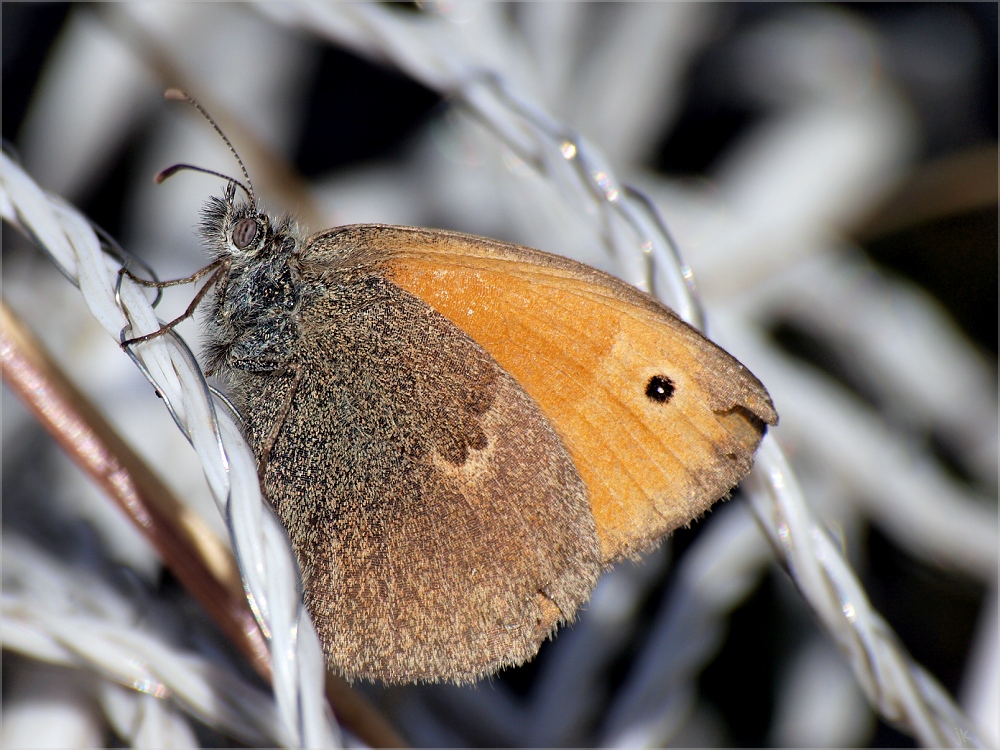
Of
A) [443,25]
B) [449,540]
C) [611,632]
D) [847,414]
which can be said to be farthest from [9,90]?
[847,414]

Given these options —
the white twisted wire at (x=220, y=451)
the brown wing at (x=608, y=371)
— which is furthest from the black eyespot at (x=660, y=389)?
the white twisted wire at (x=220, y=451)

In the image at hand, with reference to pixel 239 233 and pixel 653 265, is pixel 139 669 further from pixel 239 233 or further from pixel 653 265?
pixel 653 265

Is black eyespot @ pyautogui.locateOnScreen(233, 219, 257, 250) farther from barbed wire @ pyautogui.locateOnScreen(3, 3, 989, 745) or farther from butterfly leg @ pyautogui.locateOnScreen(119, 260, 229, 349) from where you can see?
barbed wire @ pyautogui.locateOnScreen(3, 3, 989, 745)

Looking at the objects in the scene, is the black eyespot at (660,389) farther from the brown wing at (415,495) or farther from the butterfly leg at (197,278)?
the butterfly leg at (197,278)

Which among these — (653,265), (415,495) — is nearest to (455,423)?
(415,495)

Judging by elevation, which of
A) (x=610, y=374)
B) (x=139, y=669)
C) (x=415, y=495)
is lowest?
(x=139, y=669)

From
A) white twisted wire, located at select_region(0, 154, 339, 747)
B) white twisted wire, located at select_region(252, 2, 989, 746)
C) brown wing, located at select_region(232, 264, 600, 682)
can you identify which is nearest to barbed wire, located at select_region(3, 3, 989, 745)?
white twisted wire, located at select_region(252, 2, 989, 746)

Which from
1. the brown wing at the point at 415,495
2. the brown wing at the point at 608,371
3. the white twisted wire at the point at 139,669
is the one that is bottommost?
the white twisted wire at the point at 139,669
